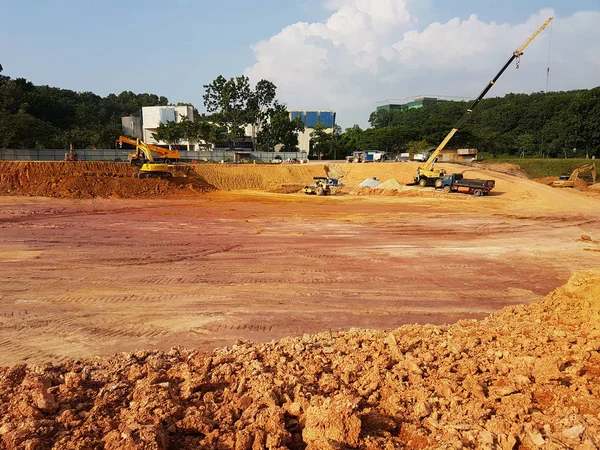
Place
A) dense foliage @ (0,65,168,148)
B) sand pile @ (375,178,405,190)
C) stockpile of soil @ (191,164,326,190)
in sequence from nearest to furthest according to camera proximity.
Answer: sand pile @ (375,178,405,190), stockpile of soil @ (191,164,326,190), dense foliage @ (0,65,168,148)

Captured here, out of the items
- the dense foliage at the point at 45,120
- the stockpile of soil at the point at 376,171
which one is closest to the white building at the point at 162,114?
A: the dense foliage at the point at 45,120

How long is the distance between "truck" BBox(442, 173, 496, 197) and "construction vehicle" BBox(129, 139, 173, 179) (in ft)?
81.3

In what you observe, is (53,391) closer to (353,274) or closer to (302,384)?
(302,384)

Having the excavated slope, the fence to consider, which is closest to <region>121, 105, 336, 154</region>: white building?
the fence

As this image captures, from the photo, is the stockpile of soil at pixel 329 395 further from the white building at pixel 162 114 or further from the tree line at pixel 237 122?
the white building at pixel 162 114

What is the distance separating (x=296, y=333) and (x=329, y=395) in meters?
3.31

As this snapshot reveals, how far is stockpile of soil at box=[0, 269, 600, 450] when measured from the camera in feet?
13.6

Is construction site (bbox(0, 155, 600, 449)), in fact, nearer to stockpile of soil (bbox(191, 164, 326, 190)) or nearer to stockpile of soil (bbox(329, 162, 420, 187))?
stockpile of soil (bbox(191, 164, 326, 190))

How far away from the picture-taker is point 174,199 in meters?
32.9

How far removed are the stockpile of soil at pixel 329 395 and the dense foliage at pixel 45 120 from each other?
2252 inches

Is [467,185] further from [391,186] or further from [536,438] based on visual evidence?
[536,438]

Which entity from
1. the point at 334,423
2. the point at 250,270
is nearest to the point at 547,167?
the point at 250,270

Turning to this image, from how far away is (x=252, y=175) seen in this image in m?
46.0

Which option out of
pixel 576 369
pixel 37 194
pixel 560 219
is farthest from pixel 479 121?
pixel 576 369
